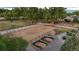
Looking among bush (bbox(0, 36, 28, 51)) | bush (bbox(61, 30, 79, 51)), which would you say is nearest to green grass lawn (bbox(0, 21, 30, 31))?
bush (bbox(0, 36, 28, 51))

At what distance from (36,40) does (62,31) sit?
24cm

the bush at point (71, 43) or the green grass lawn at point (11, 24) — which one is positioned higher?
the green grass lawn at point (11, 24)

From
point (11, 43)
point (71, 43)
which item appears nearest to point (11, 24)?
point (11, 43)

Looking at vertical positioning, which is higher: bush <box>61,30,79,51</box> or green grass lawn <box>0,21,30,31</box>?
green grass lawn <box>0,21,30,31</box>

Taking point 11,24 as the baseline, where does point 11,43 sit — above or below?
below

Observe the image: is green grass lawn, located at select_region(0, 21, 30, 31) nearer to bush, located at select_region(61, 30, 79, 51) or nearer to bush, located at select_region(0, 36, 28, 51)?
bush, located at select_region(0, 36, 28, 51)

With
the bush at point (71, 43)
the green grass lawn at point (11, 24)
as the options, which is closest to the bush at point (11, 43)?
the green grass lawn at point (11, 24)

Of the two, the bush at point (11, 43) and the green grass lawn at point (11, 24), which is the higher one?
the green grass lawn at point (11, 24)

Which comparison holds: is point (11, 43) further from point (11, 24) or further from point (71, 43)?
point (71, 43)

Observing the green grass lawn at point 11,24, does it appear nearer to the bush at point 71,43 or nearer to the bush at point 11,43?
the bush at point 11,43
